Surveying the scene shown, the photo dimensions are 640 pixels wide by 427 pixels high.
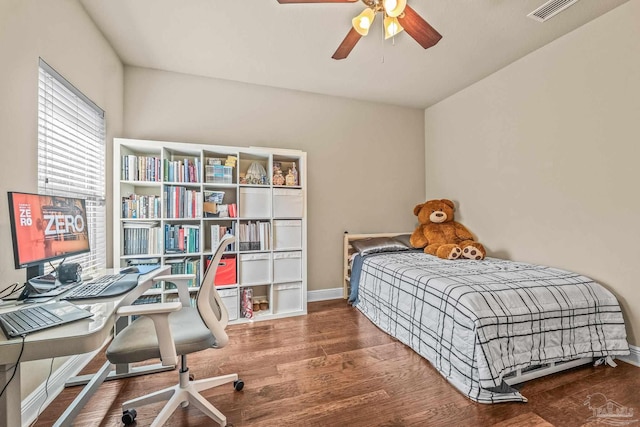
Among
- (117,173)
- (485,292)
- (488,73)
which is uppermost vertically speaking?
(488,73)

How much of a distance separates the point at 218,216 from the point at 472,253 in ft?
8.66

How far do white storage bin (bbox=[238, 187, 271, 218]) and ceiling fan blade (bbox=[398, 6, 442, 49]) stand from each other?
1.83m

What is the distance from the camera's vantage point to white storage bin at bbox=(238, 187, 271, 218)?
273cm

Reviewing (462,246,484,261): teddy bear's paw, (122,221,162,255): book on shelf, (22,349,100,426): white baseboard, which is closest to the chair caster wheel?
(22,349,100,426): white baseboard

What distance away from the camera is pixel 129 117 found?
269 cm

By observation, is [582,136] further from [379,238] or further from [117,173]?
[117,173]

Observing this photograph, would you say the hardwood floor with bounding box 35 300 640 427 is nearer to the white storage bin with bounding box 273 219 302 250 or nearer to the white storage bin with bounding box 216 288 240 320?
the white storage bin with bounding box 216 288 240 320

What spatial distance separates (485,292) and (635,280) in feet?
3.95

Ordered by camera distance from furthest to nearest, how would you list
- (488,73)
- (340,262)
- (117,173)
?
(340,262), (488,73), (117,173)

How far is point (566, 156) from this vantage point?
231cm

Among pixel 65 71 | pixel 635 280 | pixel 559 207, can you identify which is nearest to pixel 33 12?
pixel 65 71

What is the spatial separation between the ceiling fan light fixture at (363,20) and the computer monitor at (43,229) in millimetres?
1991

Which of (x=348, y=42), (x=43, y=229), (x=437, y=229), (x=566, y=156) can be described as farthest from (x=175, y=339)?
(x=566, y=156)

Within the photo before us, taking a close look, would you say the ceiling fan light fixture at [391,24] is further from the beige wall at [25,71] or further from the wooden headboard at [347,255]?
the wooden headboard at [347,255]
